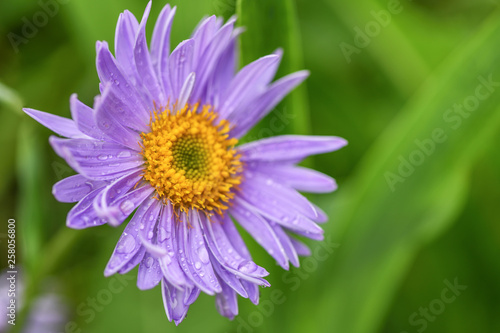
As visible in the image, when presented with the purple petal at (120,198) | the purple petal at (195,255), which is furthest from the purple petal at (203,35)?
the purple petal at (195,255)

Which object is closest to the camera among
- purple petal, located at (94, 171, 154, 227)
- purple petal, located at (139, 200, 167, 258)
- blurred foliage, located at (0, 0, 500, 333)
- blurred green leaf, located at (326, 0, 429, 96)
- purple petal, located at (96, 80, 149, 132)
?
purple petal, located at (94, 171, 154, 227)

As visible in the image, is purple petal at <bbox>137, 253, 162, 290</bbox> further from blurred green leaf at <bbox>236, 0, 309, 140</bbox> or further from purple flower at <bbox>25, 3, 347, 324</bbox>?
blurred green leaf at <bbox>236, 0, 309, 140</bbox>

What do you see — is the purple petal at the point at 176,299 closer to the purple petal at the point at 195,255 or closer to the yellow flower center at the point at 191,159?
the purple petal at the point at 195,255

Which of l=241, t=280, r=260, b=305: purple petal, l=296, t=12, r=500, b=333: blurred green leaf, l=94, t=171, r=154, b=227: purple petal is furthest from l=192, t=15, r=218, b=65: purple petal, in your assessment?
l=296, t=12, r=500, b=333: blurred green leaf

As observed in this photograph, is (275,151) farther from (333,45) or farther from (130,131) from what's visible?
(333,45)

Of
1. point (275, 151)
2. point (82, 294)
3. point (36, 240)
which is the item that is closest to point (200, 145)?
point (275, 151)
